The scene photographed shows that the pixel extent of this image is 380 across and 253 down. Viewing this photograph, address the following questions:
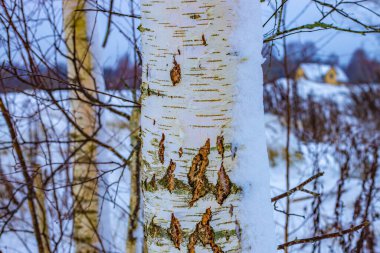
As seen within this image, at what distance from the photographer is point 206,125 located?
39.2 inches

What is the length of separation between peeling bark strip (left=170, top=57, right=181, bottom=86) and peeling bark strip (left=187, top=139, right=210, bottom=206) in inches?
6.2

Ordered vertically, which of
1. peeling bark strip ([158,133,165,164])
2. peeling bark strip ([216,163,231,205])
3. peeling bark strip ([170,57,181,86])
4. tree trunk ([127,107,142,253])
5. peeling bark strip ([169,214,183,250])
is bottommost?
tree trunk ([127,107,142,253])

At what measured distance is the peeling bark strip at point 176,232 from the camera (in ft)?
3.38

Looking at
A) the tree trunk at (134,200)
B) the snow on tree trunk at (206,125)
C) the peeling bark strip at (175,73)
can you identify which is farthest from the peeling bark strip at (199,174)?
the tree trunk at (134,200)

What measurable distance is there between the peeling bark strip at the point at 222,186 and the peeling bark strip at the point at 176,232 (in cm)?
11

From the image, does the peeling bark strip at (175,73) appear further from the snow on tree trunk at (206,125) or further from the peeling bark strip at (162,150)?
the peeling bark strip at (162,150)

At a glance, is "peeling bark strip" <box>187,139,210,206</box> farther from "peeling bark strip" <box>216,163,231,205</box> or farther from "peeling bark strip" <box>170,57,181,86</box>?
"peeling bark strip" <box>170,57,181,86</box>

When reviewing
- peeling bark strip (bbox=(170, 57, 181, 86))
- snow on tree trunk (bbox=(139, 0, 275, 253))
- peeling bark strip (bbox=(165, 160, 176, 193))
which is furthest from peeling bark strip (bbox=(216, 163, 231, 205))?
peeling bark strip (bbox=(170, 57, 181, 86))

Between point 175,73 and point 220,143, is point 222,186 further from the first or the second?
point 175,73

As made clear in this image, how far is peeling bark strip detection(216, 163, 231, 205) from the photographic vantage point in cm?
101

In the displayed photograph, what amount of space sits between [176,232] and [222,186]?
157mm

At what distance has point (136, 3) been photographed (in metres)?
2.12

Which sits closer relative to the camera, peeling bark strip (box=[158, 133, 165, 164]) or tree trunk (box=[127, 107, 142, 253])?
peeling bark strip (box=[158, 133, 165, 164])

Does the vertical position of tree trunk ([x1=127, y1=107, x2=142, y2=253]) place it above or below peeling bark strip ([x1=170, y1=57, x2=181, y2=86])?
below
